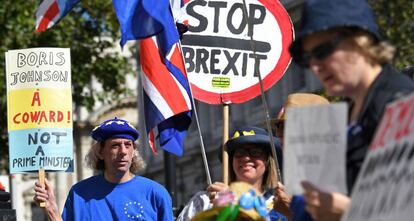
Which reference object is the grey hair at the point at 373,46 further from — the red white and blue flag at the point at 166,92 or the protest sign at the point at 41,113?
the protest sign at the point at 41,113

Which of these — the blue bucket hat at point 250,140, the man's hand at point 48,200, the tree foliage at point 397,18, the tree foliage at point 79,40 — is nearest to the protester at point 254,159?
the blue bucket hat at point 250,140

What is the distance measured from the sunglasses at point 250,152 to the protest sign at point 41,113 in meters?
1.79

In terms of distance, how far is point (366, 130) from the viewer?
4.64 meters

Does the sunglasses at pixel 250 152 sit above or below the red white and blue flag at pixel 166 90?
below

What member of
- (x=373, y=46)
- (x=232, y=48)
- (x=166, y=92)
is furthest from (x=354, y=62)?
(x=232, y=48)

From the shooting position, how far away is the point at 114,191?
923 centimetres

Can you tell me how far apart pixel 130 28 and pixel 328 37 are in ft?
10.7

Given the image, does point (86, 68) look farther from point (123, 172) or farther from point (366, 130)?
point (366, 130)

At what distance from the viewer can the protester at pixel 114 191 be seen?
9133 millimetres

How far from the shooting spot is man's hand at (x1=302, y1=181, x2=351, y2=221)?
14.3 feet

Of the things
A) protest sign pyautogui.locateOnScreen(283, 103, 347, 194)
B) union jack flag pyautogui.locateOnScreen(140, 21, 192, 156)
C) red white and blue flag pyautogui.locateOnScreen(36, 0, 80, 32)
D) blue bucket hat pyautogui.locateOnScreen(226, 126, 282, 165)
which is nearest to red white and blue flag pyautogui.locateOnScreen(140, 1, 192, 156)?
Answer: union jack flag pyautogui.locateOnScreen(140, 21, 192, 156)

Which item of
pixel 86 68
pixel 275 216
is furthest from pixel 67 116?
pixel 86 68

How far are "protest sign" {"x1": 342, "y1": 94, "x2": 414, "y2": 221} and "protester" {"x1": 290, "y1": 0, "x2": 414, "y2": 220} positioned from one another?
285 millimetres

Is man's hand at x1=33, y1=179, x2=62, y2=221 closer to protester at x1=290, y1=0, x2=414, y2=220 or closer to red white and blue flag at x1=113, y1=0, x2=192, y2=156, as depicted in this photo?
red white and blue flag at x1=113, y1=0, x2=192, y2=156
